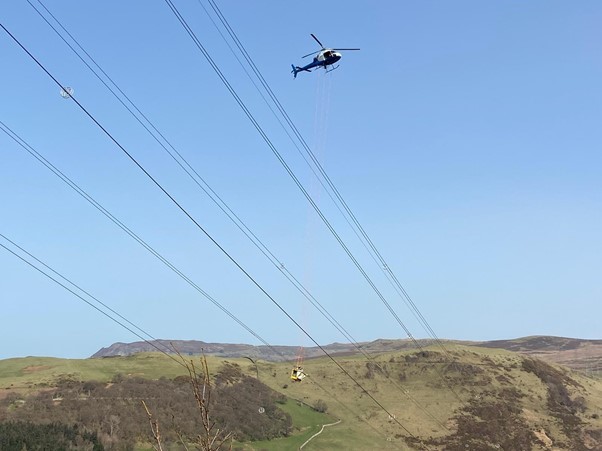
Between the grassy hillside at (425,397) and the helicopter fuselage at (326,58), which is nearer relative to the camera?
the helicopter fuselage at (326,58)

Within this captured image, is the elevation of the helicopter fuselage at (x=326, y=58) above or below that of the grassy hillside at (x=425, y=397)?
above

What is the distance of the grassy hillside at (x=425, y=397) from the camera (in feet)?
250

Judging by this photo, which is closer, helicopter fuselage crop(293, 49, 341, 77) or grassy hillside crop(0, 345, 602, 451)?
helicopter fuselage crop(293, 49, 341, 77)

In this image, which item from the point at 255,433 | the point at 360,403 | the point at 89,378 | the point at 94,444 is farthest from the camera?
the point at 360,403

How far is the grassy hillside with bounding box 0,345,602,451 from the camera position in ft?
250

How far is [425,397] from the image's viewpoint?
3748 inches

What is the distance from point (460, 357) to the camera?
118125mm

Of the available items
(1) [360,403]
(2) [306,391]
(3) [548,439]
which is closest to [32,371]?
(2) [306,391]

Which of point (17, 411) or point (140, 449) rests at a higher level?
point (17, 411)

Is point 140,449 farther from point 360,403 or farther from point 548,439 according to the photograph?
point 548,439

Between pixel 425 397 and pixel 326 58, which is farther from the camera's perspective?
pixel 425 397

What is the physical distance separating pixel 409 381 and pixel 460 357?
18967mm

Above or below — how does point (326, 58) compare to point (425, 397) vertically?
above

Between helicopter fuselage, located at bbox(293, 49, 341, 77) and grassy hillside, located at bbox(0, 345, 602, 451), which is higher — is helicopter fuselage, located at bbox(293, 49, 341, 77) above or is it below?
above
